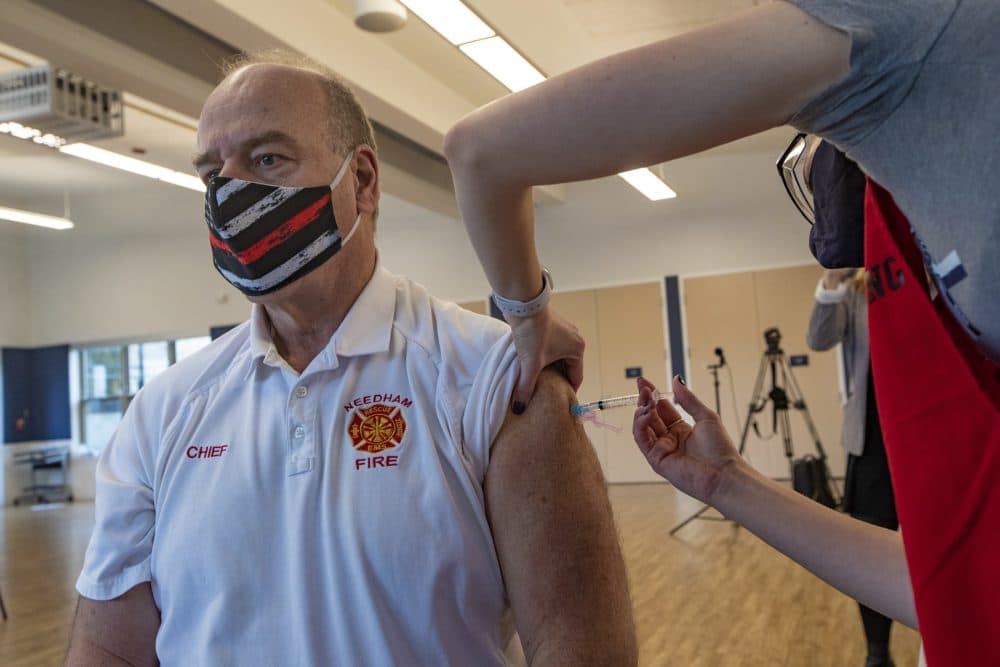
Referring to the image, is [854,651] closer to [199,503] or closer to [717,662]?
[717,662]

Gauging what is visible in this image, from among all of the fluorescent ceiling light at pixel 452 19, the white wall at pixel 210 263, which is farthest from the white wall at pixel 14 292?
the fluorescent ceiling light at pixel 452 19

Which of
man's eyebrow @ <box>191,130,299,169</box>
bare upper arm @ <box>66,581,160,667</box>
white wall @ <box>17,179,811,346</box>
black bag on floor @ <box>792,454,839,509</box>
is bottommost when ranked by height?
black bag on floor @ <box>792,454,839,509</box>

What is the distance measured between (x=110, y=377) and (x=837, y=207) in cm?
1263

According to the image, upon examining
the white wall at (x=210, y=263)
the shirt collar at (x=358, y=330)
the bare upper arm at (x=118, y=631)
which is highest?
the white wall at (x=210, y=263)

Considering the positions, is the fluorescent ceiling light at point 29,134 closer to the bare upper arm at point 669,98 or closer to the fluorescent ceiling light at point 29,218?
the fluorescent ceiling light at point 29,218

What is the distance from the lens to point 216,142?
1.23 metres

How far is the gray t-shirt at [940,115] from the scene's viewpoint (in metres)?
0.52

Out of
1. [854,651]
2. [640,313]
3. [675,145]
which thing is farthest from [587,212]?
[675,145]

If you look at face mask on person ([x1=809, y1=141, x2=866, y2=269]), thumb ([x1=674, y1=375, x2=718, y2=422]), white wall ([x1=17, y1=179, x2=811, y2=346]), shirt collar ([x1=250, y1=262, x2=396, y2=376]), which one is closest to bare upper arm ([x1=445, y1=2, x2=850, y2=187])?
face mask on person ([x1=809, y1=141, x2=866, y2=269])

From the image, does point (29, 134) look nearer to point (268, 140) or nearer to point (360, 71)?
point (360, 71)

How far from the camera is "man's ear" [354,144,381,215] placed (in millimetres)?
1321

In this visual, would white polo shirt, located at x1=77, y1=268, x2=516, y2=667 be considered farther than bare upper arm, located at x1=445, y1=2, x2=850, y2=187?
Yes

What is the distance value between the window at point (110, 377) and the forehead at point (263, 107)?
1093 cm

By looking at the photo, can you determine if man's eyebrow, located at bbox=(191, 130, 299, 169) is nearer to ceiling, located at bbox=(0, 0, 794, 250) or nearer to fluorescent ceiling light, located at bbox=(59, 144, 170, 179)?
ceiling, located at bbox=(0, 0, 794, 250)
